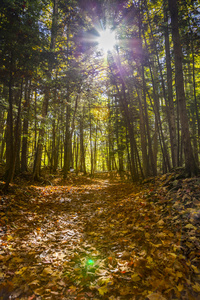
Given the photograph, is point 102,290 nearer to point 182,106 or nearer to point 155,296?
point 155,296

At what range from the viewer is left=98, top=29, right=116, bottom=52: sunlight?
920 centimetres

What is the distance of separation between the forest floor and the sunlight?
878 cm

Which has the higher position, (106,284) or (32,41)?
(32,41)

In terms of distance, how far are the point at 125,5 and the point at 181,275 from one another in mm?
11259

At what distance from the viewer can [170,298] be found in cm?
205

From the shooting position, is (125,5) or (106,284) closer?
(106,284)

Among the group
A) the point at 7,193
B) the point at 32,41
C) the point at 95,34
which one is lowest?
the point at 7,193

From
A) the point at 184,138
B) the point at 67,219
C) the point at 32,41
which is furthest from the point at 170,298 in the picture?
the point at 32,41

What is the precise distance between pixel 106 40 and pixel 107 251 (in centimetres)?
1065

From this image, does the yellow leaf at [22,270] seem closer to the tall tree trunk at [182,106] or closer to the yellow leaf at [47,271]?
the yellow leaf at [47,271]

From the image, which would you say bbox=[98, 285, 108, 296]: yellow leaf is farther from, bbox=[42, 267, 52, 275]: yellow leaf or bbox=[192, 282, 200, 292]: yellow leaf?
bbox=[192, 282, 200, 292]: yellow leaf

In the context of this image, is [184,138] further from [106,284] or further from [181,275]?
[106,284]

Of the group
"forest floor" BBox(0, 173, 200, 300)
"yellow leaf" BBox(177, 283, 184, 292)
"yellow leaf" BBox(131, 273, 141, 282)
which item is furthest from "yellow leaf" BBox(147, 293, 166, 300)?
"yellow leaf" BBox(131, 273, 141, 282)

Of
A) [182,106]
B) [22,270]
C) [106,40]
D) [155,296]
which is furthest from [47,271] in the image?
[106,40]
